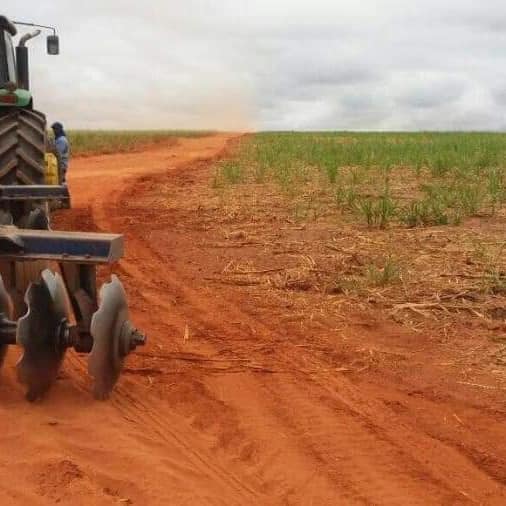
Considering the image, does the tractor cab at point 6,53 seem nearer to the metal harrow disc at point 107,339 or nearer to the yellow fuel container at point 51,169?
the yellow fuel container at point 51,169

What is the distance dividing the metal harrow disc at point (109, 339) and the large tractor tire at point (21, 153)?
185cm

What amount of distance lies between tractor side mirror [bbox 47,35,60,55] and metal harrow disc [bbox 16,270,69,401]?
4.46 m

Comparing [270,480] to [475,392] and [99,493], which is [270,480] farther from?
[475,392]

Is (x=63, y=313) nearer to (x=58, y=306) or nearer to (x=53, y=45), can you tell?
(x=58, y=306)

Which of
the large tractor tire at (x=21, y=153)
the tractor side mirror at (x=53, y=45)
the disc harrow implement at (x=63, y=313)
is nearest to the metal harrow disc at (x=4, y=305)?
the disc harrow implement at (x=63, y=313)

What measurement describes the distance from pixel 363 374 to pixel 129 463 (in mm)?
1636

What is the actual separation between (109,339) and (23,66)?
3.99m

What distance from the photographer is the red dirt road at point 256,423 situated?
2.92m

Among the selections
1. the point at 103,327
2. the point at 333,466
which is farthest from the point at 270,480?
the point at 103,327

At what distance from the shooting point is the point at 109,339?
11.7 ft

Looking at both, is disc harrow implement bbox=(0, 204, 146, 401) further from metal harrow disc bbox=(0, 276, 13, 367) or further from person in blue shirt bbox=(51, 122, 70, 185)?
person in blue shirt bbox=(51, 122, 70, 185)

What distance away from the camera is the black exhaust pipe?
6.67 m

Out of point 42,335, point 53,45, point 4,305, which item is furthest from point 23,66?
point 42,335

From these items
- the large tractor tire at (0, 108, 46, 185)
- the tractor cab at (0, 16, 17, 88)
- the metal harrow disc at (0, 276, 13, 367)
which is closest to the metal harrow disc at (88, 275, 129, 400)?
the metal harrow disc at (0, 276, 13, 367)
